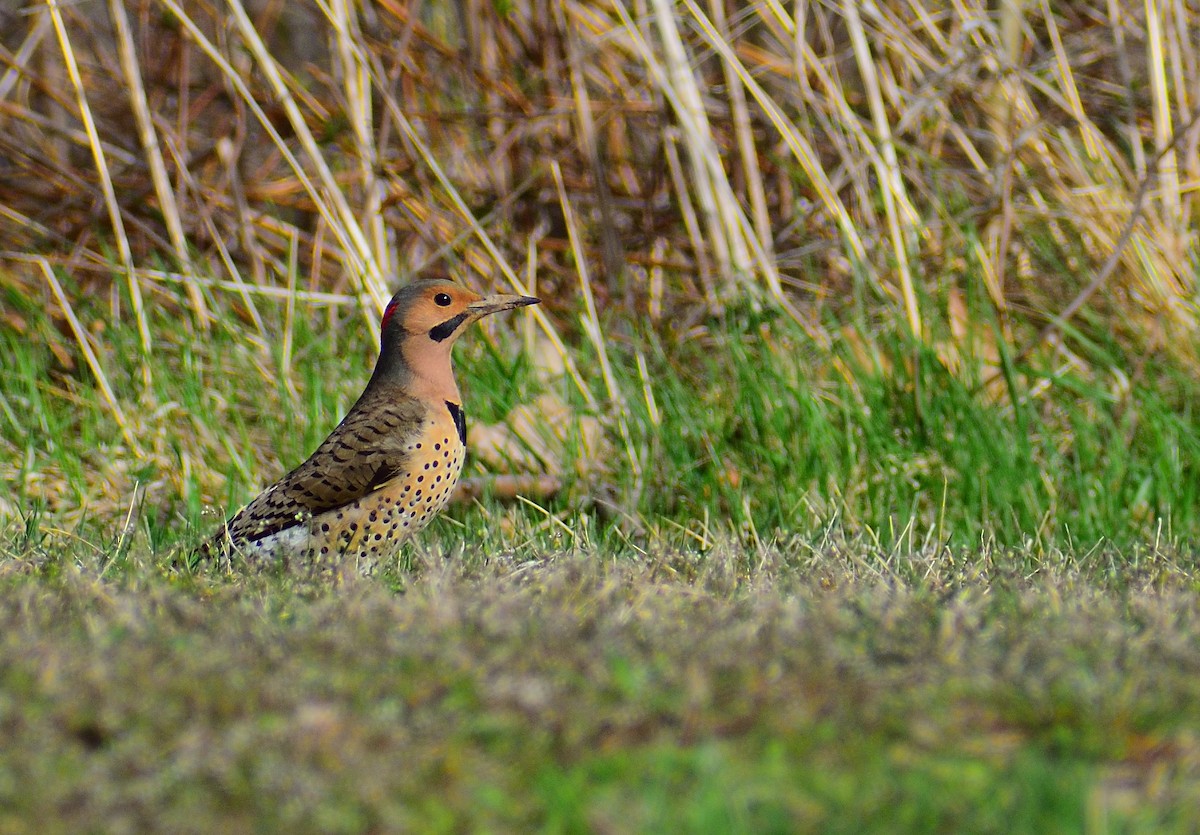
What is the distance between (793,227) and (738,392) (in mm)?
859

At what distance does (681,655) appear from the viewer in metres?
2.12

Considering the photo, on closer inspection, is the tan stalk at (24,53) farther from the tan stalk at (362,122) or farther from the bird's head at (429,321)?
the bird's head at (429,321)

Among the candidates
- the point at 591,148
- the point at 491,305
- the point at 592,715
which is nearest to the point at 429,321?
the point at 491,305

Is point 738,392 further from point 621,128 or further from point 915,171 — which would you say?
point 621,128

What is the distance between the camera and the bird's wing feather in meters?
3.48

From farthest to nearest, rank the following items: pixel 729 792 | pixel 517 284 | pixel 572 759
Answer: pixel 517 284 < pixel 572 759 < pixel 729 792

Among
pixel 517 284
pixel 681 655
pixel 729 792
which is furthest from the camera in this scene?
pixel 517 284

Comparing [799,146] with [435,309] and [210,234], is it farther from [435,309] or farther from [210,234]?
[210,234]

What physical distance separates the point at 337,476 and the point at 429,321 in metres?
0.48

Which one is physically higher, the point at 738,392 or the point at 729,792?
the point at 729,792

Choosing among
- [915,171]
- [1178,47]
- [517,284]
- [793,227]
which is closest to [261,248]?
[517,284]

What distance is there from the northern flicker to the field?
151 mm

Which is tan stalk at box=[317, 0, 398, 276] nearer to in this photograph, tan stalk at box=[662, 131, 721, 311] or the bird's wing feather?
tan stalk at box=[662, 131, 721, 311]

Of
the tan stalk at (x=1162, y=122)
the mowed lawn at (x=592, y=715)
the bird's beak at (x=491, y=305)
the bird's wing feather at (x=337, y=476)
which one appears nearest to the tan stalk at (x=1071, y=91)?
the tan stalk at (x=1162, y=122)
